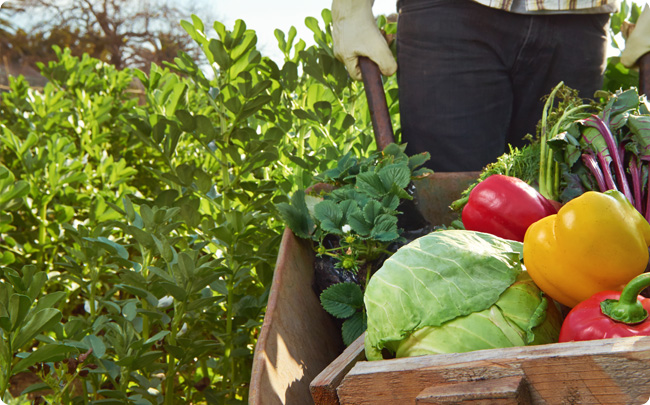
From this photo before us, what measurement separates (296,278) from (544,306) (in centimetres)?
58

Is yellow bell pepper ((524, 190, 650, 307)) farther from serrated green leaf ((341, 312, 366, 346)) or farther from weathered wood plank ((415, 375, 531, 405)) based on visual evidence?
serrated green leaf ((341, 312, 366, 346))

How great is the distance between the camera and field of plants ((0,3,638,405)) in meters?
1.42

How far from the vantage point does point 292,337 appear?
120 centimetres

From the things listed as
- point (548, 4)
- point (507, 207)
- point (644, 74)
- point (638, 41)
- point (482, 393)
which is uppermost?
point (548, 4)

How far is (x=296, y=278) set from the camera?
53.2 inches

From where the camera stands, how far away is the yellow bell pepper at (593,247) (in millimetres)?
887

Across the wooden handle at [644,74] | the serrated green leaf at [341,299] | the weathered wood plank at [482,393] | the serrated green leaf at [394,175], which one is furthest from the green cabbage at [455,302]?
the wooden handle at [644,74]

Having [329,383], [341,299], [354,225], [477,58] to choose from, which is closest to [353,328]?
[341,299]

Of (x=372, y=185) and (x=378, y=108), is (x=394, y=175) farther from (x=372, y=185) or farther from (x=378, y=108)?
(x=378, y=108)

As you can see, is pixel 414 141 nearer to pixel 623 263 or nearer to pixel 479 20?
pixel 479 20

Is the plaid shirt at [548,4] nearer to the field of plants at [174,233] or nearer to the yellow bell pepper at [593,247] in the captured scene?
the field of plants at [174,233]

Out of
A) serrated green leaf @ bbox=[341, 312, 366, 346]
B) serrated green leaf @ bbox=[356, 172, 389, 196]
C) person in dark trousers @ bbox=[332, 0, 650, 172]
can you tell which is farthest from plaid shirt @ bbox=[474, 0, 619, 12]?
serrated green leaf @ bbox=[341, 312, 366, 346]

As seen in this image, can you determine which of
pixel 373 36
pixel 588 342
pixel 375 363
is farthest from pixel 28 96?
pixel 588 342

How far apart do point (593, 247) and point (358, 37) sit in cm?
129
